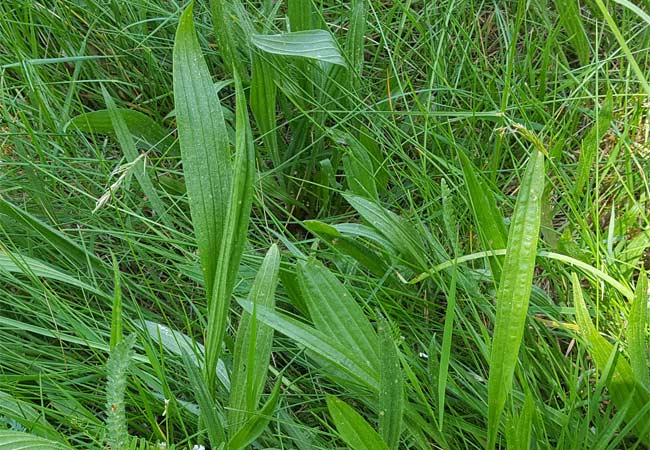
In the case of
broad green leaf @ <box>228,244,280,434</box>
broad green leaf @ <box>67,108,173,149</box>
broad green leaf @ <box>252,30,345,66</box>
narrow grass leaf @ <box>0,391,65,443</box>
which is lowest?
narrow grass leaf @ <box>0,391,65,443</box>

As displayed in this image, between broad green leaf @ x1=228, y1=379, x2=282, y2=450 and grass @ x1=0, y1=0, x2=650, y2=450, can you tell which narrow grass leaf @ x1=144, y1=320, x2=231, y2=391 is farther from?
broad green leaf @ x1=228, y1=379, x2=282, y2=450

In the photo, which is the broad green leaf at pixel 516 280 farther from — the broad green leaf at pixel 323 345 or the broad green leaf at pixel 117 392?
the broad green leaf at pixel 117 392

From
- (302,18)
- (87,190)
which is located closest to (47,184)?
(87,190)

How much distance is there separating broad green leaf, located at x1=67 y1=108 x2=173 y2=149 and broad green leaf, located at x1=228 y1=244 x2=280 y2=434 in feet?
1.55

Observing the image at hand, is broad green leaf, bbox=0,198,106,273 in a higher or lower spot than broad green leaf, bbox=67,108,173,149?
lower

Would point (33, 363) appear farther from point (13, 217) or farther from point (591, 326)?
point (591, 326)

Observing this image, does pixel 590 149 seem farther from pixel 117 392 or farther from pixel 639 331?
pixel 117 392

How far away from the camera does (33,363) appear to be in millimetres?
1178

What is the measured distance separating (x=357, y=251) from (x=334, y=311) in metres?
0.20

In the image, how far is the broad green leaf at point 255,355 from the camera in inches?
41.8

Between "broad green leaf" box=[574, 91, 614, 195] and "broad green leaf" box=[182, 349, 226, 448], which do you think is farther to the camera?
"broad green leaf" box=[574, 91, 614, 195]

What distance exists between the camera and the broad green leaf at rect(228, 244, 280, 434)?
106cm

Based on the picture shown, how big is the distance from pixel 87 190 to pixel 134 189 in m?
0.09

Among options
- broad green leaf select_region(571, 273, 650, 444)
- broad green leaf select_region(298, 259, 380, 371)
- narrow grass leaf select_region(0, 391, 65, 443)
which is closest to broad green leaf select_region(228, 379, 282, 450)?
broad green leaf select_region(298, 259, 380, 371)
